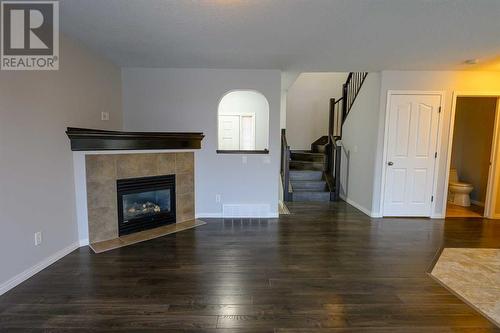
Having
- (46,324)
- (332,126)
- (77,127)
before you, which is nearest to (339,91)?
(332,126)

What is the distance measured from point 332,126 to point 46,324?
661 cm

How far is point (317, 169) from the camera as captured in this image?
6238mm

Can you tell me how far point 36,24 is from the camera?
2467 millimetres

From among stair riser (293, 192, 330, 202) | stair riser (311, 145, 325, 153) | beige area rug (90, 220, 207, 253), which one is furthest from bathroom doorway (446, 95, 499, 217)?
beige area rug (90, 220, 207, 253)

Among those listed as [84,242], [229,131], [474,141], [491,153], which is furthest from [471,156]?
[84,242]

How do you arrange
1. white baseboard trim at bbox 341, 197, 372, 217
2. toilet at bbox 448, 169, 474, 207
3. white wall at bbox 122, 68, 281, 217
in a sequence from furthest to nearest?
1. toilet at bbox 448, 169, 474, 207
2. white baseboard trim at bbox 341, 197, 372, 217
3. white wall at bbox 122, 68, 281, 217

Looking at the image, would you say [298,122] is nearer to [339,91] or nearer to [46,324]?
[339,91]

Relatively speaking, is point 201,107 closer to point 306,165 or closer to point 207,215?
point 207,215

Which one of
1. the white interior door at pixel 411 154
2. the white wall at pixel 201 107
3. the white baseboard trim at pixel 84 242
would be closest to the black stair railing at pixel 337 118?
the white interior door at pixel 411 154

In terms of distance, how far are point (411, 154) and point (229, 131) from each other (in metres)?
3.91

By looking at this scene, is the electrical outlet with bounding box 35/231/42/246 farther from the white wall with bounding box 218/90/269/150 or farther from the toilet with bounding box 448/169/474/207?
the toilet with bounding box 448/169/474/207

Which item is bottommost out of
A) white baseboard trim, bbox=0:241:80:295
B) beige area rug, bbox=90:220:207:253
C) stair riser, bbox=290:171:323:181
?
beige area rug, bbox=90:220:207:253

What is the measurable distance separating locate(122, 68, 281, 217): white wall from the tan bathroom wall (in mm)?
4143

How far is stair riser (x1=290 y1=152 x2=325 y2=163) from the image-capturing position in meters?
6.41
